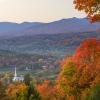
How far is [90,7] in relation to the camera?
14484mm

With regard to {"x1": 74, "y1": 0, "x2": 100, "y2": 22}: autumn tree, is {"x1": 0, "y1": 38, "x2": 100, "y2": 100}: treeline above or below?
below

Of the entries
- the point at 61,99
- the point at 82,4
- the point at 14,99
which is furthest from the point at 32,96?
the point at 82,4

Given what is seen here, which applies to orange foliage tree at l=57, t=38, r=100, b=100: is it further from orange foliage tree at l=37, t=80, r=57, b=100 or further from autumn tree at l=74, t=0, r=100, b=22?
autumn tree at l=74, t=0, r=100, b=22

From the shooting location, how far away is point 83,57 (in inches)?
1414

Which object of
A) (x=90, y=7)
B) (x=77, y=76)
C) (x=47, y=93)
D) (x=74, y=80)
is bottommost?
(x=47, y=93)

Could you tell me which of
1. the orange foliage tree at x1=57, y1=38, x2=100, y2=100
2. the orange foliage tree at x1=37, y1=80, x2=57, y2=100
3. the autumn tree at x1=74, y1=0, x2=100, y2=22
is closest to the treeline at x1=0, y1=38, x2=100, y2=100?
the orange foliage tree at x1=57, y1=38, x2=100, y2=100

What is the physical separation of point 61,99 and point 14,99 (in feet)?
33.6

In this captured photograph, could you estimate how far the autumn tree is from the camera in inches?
567

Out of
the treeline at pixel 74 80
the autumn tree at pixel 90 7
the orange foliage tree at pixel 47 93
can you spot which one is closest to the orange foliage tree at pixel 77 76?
the treeline at pixel 74 80

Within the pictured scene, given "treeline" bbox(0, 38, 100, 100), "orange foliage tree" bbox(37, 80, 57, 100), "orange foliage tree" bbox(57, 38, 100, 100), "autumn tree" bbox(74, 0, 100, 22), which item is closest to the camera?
"autumn tree" bbox(74, 0, 100, 22)

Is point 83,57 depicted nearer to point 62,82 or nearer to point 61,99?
point 62,82

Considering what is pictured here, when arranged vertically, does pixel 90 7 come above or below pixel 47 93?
above

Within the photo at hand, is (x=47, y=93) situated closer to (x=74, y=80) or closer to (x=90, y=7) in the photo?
(x=74, y=80)

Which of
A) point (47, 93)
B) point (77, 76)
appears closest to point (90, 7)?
point (77, 76)
